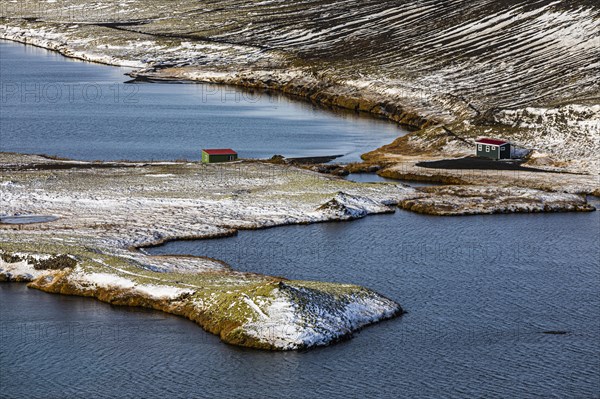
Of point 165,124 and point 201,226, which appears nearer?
point 201,226

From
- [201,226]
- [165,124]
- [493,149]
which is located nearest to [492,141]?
[493,149]

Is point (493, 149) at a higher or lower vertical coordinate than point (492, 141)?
lower

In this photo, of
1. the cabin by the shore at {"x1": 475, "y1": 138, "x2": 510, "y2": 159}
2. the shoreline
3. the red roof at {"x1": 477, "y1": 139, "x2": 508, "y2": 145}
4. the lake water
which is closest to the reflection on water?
the lake water

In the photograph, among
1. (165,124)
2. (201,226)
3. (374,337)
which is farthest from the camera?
(165,124)

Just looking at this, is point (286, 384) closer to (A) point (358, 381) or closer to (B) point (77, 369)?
(A) point (358, 381)

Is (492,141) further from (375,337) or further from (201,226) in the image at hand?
(375,337)

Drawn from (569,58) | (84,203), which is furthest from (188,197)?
(569,58)

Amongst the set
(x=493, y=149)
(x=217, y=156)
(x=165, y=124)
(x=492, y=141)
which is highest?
(x=165, y=124)
